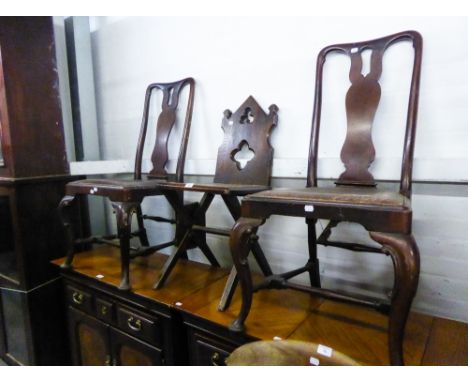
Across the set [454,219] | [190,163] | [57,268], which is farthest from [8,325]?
[454,219]

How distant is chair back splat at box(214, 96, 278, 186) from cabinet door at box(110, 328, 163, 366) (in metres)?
0.79

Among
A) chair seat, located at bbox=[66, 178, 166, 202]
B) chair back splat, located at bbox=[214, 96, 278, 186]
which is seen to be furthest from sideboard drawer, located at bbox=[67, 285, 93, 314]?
chair back splat, located at bbox=[214, 96, 278, 186]

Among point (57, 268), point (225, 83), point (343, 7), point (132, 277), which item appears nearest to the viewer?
point (343, 7)

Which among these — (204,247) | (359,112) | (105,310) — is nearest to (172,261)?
(204,247)

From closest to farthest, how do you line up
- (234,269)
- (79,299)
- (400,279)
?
(400,279), (234,269), (79,299)

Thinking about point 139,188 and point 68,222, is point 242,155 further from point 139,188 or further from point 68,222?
point 68,222

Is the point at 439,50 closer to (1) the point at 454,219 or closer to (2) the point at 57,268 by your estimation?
(1) the point at 454,219

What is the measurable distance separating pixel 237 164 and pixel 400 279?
0.91m

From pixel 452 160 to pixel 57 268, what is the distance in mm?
1968

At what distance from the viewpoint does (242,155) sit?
5.31ft

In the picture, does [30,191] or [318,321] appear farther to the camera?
[30,191]

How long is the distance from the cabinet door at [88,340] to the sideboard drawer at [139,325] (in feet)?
0.48

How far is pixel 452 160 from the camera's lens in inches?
42.9

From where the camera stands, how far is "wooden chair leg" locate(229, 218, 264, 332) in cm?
98
